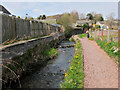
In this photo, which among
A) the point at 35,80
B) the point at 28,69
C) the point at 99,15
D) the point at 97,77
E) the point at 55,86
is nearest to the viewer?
the point at 97,77

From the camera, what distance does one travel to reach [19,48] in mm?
6656

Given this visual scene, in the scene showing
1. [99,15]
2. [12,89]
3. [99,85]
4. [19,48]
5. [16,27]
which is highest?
[99,15]

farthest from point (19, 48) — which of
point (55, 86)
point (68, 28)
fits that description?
point (68, 28)

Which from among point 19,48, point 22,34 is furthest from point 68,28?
point 19,48

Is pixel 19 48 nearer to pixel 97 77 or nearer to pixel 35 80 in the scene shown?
pixel 35 80

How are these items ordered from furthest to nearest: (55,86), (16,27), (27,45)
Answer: (16,27) → (27,45) → (55,86)

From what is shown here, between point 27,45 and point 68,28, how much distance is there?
35.2 meters

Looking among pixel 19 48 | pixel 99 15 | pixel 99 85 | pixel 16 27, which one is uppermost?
pixel 99 15

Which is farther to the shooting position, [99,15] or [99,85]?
[99,15]

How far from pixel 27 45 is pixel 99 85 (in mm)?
4659

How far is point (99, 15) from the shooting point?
116 m

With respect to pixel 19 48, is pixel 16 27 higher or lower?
higher

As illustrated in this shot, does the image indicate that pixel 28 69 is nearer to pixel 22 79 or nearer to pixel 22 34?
pixel 22 79

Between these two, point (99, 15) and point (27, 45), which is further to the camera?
point (99, 15)
